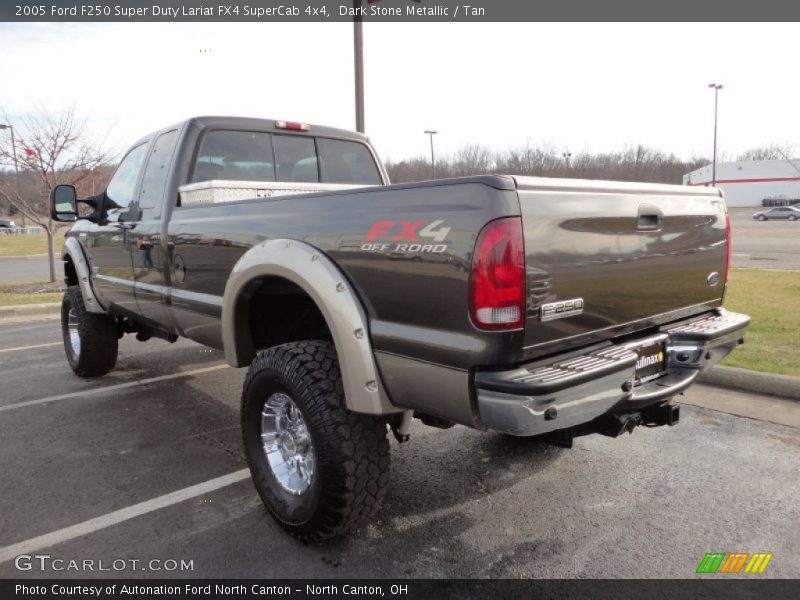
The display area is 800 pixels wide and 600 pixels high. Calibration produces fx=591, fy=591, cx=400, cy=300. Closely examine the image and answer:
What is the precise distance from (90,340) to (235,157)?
2.39 m

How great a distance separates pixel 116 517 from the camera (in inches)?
117

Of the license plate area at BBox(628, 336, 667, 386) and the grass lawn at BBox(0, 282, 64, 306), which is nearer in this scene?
the license plate area at BBox(628, 336, 667, 386)

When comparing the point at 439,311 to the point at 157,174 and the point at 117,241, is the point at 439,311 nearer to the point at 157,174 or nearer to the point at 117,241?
the point at 157,174

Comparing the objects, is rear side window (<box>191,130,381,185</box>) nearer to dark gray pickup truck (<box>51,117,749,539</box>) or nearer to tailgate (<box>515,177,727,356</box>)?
dark gray pickup truck (<box>51,117,749,539</box>)

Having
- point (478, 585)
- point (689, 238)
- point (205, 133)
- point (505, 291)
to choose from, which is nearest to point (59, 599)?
point (478, 585)

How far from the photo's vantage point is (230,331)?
3195 millimetres

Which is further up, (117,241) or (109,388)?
(117,241)

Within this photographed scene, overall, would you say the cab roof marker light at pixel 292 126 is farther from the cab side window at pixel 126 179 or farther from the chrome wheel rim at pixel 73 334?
the chrome wheel rim at pixel 73 334

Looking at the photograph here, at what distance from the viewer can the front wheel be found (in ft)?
8.13

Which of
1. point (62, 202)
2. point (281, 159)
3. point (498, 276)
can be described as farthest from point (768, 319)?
point (62, 202)

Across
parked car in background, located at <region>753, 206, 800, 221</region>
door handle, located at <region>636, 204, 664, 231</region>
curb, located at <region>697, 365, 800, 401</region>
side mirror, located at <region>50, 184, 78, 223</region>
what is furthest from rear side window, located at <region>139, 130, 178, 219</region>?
parked car in background, located at <region>753, 206, 800, 221</region>

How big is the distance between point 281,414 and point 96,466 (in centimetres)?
152

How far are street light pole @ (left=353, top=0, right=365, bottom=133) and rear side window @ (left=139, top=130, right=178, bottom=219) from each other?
396cm

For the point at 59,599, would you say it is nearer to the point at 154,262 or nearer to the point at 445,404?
the point at 445,404
